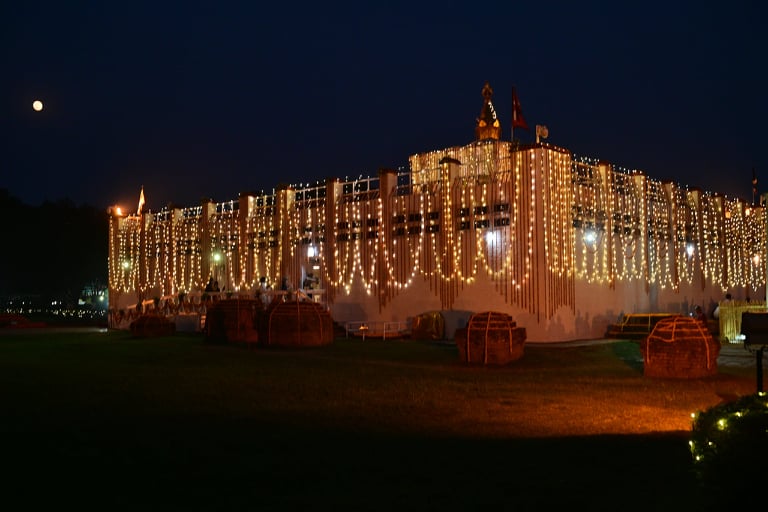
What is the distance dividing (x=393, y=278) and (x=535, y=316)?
6805 mm

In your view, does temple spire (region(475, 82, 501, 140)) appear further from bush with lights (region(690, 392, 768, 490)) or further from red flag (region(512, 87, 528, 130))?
bush with lights (region(690, 392, 768, 490))

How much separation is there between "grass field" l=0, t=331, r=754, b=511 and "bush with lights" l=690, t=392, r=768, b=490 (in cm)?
17

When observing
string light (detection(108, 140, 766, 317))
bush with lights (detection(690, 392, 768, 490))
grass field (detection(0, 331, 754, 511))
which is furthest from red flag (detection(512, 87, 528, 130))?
bush with lights (detection(690, 392, 768, 490))

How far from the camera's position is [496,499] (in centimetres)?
643

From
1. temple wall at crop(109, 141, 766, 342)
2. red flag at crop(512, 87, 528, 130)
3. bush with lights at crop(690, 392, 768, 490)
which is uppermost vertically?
red flag at crop(512, 87, 528, 130)

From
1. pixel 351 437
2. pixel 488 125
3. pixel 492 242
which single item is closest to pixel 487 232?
pixel 492 242

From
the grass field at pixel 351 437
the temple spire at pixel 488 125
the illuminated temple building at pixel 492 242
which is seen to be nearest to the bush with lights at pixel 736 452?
the grass field at pixel 351 437

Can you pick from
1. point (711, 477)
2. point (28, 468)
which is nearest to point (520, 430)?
point (711, 477)

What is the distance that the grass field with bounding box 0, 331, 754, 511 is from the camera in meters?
6.61

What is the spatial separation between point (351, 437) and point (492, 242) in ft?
63.8

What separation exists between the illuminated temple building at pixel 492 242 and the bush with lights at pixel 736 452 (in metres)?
21.1

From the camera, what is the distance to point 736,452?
205 inches

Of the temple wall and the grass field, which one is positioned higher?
the temple wall

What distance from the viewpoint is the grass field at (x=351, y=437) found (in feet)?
21.7
